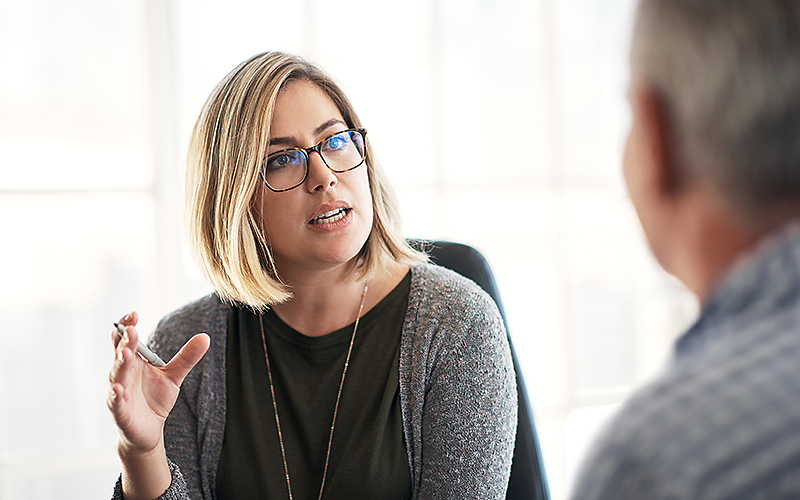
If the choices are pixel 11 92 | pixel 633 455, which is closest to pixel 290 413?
pixel 633 455

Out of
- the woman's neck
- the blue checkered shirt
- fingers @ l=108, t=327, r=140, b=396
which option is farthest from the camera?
the woman's neck

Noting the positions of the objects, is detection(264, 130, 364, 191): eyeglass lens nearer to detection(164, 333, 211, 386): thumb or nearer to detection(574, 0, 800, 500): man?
detection(164, 333, 211, 386): thumb

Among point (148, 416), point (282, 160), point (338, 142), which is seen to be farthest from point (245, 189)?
point (148, 416)

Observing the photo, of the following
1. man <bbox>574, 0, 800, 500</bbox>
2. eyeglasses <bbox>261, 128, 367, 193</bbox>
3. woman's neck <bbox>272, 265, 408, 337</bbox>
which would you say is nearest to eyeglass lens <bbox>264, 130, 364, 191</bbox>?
eyeglasses <bbox>261, 128, 367, 193</bbox>

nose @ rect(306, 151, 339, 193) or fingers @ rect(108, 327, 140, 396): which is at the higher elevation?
nose @ rect(306, 151, 339, 193)

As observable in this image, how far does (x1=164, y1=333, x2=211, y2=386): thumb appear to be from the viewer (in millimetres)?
1099

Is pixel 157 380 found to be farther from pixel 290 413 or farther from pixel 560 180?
pixel 560 180

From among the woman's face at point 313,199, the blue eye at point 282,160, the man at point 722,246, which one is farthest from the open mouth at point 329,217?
the man at point 722,246

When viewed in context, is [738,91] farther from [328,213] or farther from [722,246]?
[328,213]

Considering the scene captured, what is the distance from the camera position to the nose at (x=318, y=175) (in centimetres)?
121

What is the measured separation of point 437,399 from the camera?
1.18 meters

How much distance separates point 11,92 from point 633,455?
196 cm

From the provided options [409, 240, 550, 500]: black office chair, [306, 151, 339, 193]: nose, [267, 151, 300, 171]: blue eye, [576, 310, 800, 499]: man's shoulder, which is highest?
[267, 151, 300, 171]: blue eye

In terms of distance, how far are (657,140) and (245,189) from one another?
0.86 meters
